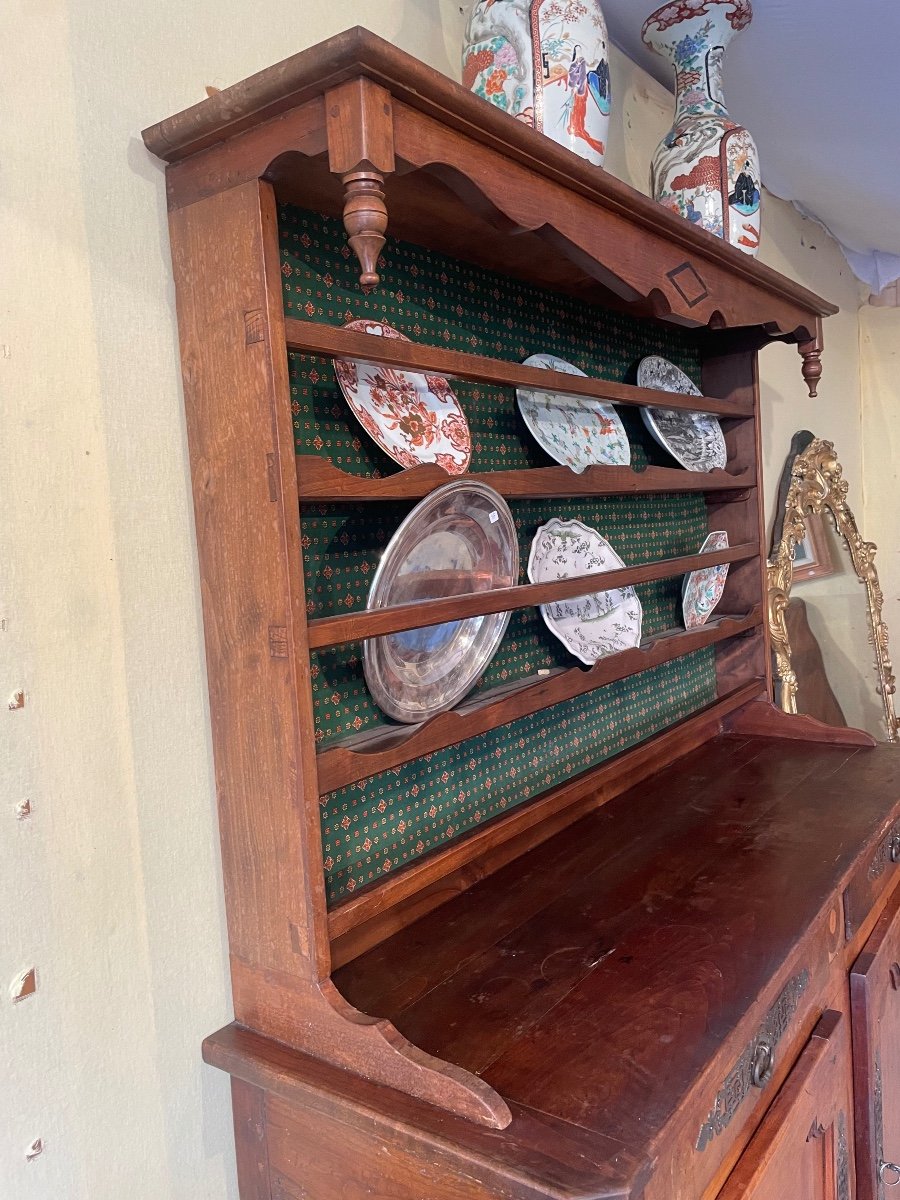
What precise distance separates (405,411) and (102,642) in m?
0.42

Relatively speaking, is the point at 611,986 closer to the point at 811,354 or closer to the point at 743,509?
the point at 743,509

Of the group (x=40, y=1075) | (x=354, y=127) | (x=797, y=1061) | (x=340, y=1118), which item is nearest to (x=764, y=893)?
(x=797, y=1061)

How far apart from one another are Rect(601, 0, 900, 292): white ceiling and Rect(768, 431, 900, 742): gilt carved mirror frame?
0.64 metres

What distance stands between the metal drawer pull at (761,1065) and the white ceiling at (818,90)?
145cm

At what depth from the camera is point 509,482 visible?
40.2 inches

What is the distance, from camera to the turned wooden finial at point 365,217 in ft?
2.31

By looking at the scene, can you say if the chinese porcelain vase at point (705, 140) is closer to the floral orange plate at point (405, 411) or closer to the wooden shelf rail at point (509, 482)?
the wooden shelf rail at point (509, 482)

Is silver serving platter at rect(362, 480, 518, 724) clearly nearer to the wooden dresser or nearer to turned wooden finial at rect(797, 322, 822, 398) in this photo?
the wooden dresser

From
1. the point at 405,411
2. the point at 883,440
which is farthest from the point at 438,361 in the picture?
the point at 883,440

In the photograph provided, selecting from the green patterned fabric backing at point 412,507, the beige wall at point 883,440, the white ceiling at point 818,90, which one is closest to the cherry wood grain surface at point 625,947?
the green patterned fabric backing at point 412,507

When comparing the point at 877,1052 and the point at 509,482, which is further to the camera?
the point at 877,1052

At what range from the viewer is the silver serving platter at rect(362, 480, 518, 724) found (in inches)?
38.4

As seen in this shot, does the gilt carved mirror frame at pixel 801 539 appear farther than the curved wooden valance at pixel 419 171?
Yes

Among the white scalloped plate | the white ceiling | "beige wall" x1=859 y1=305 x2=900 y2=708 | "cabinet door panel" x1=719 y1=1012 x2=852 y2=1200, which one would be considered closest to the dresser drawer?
"cabinet door panel" x1=719 y1=1012 x2=852 y2=1200
